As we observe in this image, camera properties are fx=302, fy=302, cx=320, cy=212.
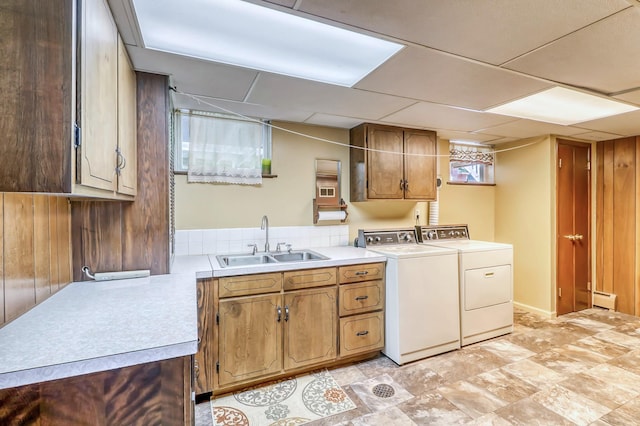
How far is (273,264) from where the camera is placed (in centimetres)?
227

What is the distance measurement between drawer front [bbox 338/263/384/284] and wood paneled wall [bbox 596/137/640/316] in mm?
3482

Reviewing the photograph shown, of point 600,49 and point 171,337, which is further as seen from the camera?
point 600,49

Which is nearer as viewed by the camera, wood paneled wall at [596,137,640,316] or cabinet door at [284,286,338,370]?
cabinet door at [284,286,338,370]

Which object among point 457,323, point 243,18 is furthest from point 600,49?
point 457,323

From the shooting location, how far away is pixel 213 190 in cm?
278

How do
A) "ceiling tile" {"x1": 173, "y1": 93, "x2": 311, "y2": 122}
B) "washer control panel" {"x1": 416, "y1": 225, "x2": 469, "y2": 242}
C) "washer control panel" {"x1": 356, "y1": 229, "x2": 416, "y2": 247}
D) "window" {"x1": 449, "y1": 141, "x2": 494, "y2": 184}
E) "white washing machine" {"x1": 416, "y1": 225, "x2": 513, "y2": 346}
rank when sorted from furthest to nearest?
"window" {"x1": 449, "y1": 141, "x2": 494, "y2": 184} < "washer control panel" {"x1": 416, "y1": 225, "x2": 469, "y2": 242} < "washer control panel" {"x1": 356, "y1": 229, "x2": 416, "y2": 247} < "white washing machine" {"x1": 416, "y1": 225, "x2": 513, "y2": 346} < "ceiling tile" {"x1": 173, "y1": 93, "x2": 311, "y2": 122}

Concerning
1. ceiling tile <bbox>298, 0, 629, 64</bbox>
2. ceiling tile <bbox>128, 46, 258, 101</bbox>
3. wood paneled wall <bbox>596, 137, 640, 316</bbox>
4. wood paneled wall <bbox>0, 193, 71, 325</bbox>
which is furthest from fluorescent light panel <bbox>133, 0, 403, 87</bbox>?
wood paneled wall <bbox>596, 137, 640, 316</bbox>

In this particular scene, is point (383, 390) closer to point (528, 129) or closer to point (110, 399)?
point (110, 399)

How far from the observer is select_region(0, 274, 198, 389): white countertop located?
35.4 inches

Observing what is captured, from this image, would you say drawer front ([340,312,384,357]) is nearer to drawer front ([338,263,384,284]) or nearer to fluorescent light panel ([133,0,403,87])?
drawer front ([338,263,384,284])

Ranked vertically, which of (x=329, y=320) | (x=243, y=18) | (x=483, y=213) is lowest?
(x=329, y=320)

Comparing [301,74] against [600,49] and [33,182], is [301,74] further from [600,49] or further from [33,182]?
[600,49]

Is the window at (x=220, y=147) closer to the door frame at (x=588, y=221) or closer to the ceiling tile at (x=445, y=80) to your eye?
the ceiling tile at (x=445, y=80)

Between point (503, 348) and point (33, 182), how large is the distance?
3.58 meters
